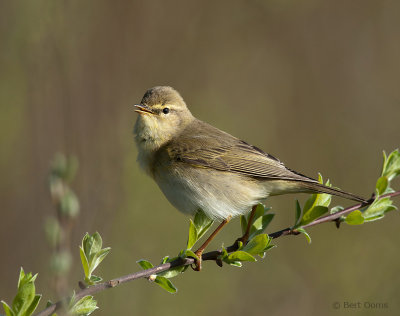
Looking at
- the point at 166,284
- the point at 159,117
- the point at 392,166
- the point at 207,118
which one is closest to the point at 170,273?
the point at 166,284

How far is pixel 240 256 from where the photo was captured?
7.75ft

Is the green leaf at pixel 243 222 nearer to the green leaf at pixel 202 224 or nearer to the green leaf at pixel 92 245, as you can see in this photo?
the green leaf at pixel 202 224

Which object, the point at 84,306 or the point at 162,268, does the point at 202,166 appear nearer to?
the point at 162,268

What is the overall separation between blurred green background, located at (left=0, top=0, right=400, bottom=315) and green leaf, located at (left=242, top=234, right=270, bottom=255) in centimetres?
133

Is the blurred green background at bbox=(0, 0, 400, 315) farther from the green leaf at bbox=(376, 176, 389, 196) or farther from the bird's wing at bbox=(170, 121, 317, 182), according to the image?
the green leaf at bbox=(376, 176, 389, 196)

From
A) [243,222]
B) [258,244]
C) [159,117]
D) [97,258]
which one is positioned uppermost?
[159,117]

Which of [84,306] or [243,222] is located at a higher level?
[84,306]

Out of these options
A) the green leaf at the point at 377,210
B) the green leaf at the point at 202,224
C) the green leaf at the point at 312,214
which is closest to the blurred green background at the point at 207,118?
the green leaf at the point at 202,224

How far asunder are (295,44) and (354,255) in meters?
3.38

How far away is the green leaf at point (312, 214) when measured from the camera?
A: 99.2 inches

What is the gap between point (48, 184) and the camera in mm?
1364

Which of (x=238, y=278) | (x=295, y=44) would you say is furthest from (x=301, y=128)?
(x=238, y=278)

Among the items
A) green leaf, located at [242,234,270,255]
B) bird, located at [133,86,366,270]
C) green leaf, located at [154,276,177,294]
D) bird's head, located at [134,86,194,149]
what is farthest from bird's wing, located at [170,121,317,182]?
green leaf, located at [154,276,177,294]

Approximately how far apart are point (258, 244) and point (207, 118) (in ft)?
14.0
